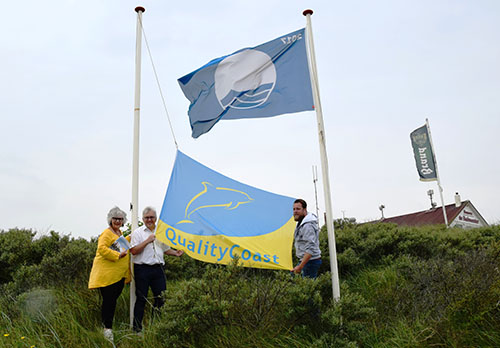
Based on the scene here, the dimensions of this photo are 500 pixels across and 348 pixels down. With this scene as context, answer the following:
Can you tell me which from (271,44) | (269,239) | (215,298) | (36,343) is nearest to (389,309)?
(269,239)

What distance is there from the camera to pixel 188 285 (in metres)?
4.71

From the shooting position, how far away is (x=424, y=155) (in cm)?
1927

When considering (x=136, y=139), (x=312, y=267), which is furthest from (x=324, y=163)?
(x=136, y=139)

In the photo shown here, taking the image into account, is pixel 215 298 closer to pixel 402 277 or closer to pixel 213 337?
pixel 213 337

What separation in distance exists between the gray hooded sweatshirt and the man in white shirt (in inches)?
69.6

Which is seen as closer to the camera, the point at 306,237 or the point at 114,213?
the point at 114,213

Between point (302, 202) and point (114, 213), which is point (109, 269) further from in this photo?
point (302, 202)

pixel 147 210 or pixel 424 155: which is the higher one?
pixel 424 155

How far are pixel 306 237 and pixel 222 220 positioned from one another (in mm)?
1107

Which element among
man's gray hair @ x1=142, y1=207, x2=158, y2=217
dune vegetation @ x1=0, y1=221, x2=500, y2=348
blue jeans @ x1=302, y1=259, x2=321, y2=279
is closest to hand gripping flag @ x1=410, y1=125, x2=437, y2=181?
dune vegetation @ x1=0, y1=221, x2=500, y2=348

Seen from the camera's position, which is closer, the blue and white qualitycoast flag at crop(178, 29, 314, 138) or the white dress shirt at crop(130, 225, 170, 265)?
the white dress shirt at crop(130, 225, 170, 265)

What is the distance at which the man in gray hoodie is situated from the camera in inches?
222

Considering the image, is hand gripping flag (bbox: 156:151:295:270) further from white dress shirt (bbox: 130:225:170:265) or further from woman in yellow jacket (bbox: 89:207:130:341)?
woman in yellow jacket (bbox: 89:207:130:341)

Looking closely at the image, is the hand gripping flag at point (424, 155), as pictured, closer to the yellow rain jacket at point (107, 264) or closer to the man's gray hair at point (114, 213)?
the man's gray hair at point (114, 213)
